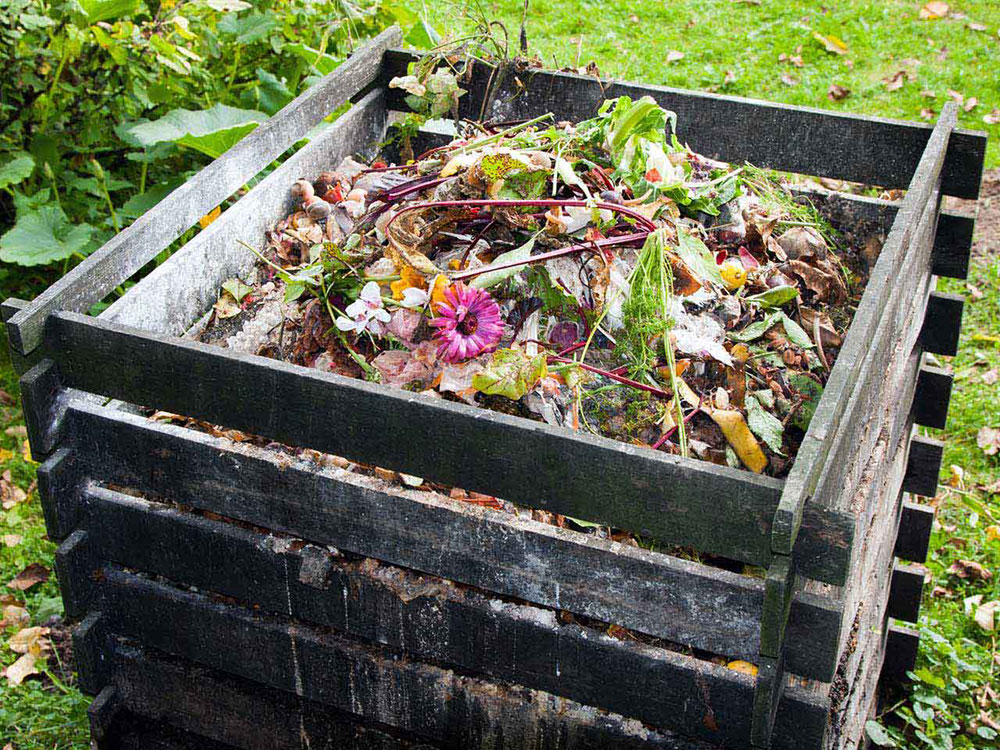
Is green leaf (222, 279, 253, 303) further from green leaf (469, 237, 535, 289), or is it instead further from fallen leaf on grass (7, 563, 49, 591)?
fallen leaf on grass (7, 563, 49, 591)

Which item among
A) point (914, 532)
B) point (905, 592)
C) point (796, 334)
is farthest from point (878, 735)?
point (796, 334)

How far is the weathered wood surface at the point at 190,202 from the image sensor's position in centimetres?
214

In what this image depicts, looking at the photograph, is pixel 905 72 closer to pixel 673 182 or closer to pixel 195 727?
pixel 673 182

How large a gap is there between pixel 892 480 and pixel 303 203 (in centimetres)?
174

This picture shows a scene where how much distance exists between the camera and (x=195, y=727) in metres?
2.46

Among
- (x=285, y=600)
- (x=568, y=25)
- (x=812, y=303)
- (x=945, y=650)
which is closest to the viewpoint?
(x=285, y=600)

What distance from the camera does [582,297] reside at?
7.68ft

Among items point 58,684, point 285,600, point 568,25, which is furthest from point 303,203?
point 568,25

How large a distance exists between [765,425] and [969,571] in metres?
1.97

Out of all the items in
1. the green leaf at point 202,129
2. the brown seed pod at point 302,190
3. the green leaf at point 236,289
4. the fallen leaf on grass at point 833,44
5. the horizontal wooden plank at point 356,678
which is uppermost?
the fallen leaf on grass at point 833,44

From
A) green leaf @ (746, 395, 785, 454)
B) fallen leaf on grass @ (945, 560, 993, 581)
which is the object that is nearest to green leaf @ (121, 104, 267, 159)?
green leaf @ (746, 395, 785, 454)

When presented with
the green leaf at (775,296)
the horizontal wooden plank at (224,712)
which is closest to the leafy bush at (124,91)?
the horizontal wooden plank at (224,712)

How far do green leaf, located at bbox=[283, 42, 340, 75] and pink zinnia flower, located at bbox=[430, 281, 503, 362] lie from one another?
6.71 feet

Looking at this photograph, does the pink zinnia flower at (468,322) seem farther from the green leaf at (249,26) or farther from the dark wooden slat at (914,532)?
the green leaf at (249,26)
